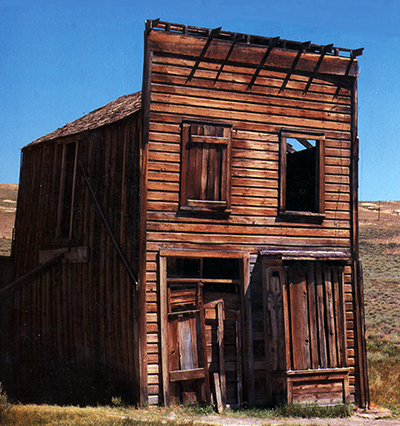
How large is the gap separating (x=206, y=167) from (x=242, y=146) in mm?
1068

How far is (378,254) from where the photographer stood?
189 feet

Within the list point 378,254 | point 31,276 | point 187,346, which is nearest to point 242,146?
point 187,346

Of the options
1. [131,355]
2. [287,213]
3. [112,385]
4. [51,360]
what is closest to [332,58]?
[287,213]

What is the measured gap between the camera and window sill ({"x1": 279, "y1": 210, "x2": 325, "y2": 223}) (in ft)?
42.4

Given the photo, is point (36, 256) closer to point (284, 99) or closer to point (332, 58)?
point (284, 99)

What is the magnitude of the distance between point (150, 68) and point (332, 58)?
4705 mm

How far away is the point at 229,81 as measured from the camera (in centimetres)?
1276

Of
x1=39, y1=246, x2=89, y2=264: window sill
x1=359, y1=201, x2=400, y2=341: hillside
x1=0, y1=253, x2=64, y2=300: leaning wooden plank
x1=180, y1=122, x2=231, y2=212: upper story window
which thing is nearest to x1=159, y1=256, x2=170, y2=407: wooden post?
x1=180, y1=122, x2=231, y2=212: upper story window

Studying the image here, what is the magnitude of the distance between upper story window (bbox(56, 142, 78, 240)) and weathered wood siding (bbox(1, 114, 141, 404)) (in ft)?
0.71

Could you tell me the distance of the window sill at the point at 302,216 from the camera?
12938mm

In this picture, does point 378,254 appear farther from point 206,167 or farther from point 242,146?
point 206,167

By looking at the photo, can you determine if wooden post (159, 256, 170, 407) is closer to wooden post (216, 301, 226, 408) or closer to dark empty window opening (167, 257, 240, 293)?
dark empty window opening (167, 257, 240, 293)

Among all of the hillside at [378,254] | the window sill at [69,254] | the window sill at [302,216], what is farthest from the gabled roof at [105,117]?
the hillside at [378,254]

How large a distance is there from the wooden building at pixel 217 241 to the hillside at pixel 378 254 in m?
14.3
